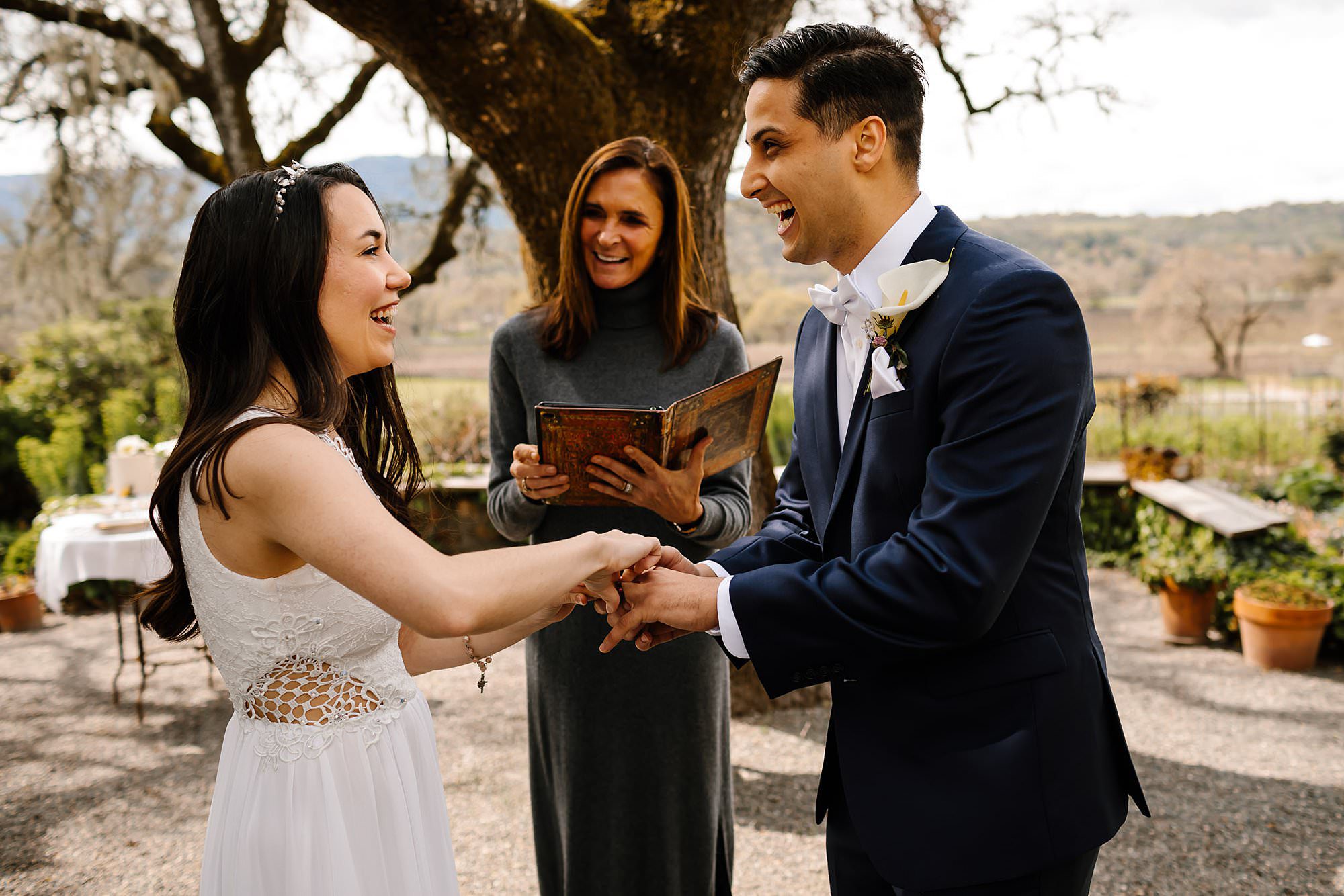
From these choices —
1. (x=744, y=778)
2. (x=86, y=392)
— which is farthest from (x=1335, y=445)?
(x=86, y=392)

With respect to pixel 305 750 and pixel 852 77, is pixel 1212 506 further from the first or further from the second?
pixel 305 750

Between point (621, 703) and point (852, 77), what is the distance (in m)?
1.77

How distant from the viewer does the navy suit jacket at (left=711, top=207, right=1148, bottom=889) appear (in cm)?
147

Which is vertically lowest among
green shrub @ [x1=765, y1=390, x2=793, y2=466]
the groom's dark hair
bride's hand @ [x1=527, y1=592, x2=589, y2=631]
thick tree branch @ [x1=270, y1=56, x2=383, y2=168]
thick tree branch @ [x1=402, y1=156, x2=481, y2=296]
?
green shrub @ [x1=765, y1=390, x2=793, y2=466]

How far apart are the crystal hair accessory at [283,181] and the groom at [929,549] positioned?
0.85 m

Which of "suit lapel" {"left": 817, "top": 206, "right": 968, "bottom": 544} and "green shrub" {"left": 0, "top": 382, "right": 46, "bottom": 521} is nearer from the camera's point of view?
"suit lapel" {"left": 817, "top": 206, "right": 968, "bottom": 544}

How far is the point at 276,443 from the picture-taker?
146 centimetres

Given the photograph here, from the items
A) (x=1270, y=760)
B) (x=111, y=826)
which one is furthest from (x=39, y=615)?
(x=1270, y=760)

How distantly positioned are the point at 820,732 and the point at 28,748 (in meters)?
4.75

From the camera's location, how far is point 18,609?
25.9 feet

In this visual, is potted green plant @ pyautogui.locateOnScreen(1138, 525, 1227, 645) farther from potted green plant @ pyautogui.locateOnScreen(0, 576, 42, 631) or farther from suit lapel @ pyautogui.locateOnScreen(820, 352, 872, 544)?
potted green plant @ pyautogui.locateOnScreen(0, 576, 42, 631)

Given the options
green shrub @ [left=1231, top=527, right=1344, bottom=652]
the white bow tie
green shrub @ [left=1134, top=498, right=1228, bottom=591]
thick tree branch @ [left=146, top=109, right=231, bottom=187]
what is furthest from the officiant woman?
thick tree branch @ [left=146, top=109, right=231, bottom=187]

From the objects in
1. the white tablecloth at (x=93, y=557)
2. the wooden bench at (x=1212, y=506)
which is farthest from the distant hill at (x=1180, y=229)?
the white tablecloth at (x=93, y=557)

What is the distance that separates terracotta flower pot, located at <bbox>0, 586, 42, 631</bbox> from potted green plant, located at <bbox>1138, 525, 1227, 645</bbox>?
9.11 metres
